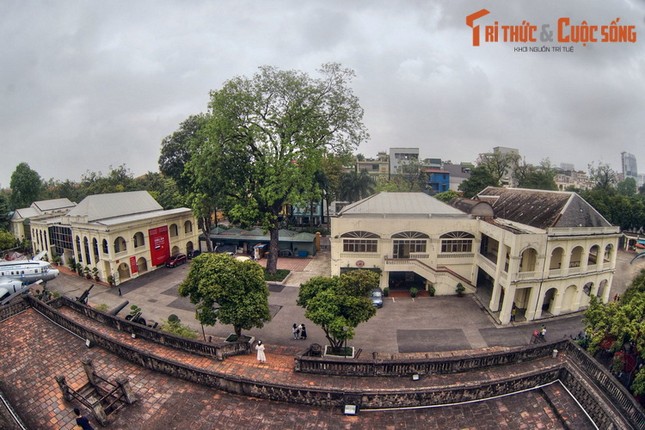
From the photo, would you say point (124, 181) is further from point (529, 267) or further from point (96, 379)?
point (529, 267)

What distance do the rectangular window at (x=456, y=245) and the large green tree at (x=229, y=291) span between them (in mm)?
18410

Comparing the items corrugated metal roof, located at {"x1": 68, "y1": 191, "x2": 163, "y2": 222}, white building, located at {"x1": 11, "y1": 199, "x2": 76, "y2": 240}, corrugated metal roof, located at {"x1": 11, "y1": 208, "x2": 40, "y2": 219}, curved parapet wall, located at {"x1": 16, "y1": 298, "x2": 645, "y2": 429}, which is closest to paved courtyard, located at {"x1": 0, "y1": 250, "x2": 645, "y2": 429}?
curved parapet wall, located at {"x1": 16, "y1": 298, "x2": 645, "y2": 429}

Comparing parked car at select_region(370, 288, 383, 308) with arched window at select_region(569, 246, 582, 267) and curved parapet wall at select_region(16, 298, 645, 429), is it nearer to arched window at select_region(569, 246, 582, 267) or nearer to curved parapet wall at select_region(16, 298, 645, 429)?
curved parapet wall at select_region(16, 298, 645, 429)

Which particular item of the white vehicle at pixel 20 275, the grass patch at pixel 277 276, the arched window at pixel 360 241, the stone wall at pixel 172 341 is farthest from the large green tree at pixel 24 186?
the arched window at pixel 360 241

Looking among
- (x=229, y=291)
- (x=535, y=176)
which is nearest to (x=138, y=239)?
(x=229, y=291)

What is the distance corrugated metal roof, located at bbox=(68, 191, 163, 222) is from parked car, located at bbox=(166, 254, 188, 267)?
6897 millimetres

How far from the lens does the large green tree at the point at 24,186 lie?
5481cm

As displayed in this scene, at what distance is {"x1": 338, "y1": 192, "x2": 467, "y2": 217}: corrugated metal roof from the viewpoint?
102 feet

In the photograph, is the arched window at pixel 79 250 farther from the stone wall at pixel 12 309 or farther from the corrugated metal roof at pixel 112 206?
the stone wall at pixel 12 309

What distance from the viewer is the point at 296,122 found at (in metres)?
31.5

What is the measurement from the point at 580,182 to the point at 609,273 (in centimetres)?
→ 11624

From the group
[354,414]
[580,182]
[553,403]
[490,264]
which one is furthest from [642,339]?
[580,182]

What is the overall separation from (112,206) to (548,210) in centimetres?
4266

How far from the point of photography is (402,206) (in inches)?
1264
